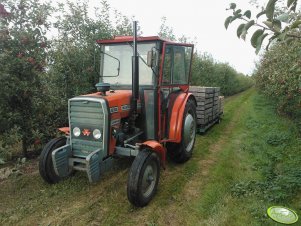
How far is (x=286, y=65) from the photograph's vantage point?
8008mm

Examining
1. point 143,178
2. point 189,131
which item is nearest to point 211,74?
point 189,131

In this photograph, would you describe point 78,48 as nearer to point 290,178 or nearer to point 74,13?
point 74,13

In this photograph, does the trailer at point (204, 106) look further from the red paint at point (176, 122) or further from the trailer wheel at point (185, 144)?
the red paint at point (176, 122)

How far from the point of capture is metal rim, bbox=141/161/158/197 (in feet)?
12.6

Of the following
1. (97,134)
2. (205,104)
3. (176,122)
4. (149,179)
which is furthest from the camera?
(205,104)

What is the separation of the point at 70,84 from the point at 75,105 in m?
2.61

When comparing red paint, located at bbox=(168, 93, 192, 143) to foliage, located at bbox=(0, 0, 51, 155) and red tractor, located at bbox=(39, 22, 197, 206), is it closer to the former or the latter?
red tractor, located at bbox=(39, 22, 197, 206)

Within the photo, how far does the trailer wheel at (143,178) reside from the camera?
11.8 ft

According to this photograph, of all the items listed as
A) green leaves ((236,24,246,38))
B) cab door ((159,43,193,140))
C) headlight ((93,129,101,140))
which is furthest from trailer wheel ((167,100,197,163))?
green leaves ((236,24,246,38))

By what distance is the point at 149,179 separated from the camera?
3.91 metres

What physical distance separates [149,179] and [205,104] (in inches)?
163

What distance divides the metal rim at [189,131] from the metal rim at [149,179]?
1.32 metres

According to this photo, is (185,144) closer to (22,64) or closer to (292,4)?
(22,64)

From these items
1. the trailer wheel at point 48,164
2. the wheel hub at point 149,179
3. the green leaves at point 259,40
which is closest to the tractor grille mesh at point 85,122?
the trailer wheel at point 48,164
